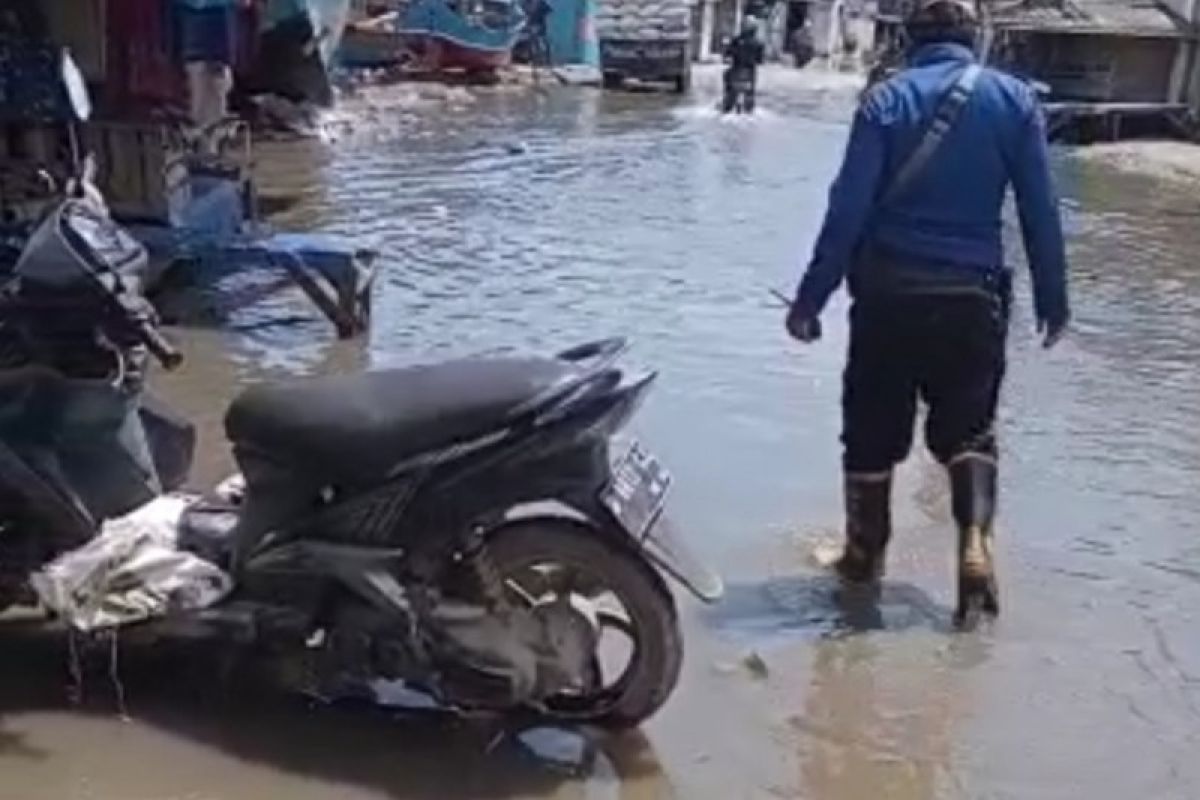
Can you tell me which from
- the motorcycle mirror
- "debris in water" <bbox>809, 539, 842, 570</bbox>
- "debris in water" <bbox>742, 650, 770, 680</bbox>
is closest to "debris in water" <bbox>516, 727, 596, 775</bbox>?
"debris in water" <bbox>742, 650, 770, 680</bbox>

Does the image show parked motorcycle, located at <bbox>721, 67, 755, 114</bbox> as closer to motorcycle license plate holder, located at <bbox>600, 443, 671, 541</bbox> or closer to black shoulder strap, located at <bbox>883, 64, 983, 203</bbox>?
black shoulder strap, located at <bbox>883, 64, 983, 203</bbox>

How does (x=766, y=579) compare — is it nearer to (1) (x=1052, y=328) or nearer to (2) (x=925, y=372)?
(2) (x=925, y=372)

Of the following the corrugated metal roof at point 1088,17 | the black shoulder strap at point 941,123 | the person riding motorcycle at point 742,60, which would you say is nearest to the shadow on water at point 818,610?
the black shoulder strap at point 941,123

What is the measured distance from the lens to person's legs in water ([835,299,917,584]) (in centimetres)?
553

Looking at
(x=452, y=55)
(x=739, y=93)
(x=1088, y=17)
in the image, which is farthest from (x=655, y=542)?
(x=1088, y=17)

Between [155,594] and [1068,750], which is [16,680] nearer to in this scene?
[155,594]

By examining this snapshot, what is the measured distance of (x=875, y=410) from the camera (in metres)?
5.61

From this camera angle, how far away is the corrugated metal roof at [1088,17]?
111ft

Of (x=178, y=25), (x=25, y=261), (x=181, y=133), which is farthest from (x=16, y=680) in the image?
(x=178, y=25)

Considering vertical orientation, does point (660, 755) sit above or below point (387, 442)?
below

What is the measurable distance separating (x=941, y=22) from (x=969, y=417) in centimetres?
122

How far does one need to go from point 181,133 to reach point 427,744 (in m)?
7.44

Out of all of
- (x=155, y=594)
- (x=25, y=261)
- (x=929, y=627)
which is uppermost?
(x=25, y=261)

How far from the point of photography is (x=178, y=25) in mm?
13281
